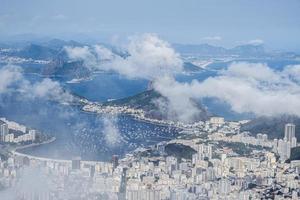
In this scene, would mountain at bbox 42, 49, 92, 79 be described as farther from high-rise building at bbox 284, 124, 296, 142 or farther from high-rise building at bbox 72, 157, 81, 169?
high-rise building at bbox 72, 157, 81, 169

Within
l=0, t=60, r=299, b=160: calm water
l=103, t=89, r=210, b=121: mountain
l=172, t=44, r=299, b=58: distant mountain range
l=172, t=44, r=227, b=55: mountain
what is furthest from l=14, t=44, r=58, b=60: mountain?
l=172, t=44, r=299, b=58: distant mountain range

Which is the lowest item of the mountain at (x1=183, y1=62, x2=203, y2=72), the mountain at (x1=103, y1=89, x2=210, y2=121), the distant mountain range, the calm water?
the calm water

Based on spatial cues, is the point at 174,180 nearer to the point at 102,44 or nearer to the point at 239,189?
the point at 239,189

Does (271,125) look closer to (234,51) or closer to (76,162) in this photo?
(76,162)

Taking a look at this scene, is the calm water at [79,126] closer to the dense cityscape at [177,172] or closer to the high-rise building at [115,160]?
the high-rise building at [115,160]

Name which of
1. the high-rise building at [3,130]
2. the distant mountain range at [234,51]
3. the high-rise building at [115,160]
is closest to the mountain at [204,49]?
the distant mountain range at [234,51]
